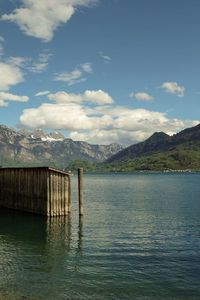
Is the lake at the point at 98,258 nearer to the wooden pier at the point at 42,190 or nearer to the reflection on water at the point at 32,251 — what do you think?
the reflection on water at the point at 32,251

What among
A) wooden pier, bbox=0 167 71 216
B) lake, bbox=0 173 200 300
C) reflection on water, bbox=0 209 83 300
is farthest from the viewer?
wooden pier, bbox=0 167 71 216

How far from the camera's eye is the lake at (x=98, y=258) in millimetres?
20297

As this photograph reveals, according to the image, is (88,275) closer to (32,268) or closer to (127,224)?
(32,268)

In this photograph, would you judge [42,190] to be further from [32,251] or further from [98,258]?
[98,258]

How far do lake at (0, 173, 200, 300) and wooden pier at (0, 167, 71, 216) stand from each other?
1425 millimetres

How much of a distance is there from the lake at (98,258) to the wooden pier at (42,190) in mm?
1425

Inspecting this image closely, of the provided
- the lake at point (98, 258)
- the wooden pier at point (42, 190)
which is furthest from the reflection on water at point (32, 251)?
the wooden pier at point (42, 190)

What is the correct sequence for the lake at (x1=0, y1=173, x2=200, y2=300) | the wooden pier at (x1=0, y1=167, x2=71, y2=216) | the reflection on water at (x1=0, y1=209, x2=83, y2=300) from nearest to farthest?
the lake at (x1=0, y1=173, x2=200, y2=300) → the reflection on water at (x1=0, y1=209, x2=83, y2=300) → the wooden pier at (x1=0, y1=167, x2=71, y2=216)

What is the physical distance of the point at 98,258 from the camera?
2712 cm

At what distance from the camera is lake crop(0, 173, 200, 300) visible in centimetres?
2030

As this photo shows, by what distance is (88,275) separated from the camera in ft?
75.5

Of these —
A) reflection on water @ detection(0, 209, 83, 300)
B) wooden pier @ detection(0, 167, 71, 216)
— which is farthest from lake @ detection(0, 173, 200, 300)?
wooden pier @ detection(0, 167, 71, 216)

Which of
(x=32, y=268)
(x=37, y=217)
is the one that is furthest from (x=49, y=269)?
(x=37, y=217)

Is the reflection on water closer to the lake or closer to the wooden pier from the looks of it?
the lake
